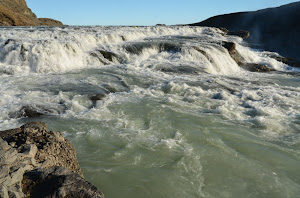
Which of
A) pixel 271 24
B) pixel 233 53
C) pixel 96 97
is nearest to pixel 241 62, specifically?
pixel 233 53

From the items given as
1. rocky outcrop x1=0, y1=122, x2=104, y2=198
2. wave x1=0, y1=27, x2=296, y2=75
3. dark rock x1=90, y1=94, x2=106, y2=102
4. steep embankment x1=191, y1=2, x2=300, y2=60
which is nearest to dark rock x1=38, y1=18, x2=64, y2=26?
steep embankment x1=191, y1=2, x2=300, y2=60

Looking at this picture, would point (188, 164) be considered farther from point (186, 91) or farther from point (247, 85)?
point (247, 85)

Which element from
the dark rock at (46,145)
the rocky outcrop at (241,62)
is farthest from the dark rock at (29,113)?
the rocky outcrop at (241,62)

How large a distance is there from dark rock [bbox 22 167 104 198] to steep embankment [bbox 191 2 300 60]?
24.6 meters

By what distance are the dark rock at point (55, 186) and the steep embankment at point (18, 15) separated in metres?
50.0

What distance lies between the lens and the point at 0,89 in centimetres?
799

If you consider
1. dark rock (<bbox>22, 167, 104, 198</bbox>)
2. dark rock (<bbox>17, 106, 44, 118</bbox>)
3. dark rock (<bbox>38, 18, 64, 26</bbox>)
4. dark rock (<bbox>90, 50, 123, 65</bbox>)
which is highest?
dark rock (<bbox>38, 18, 64, 26</bbox>)

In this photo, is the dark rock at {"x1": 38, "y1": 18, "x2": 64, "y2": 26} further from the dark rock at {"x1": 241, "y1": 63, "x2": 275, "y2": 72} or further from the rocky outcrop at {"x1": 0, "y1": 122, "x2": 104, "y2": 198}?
the rocky outcrop at {"x1": 0, "y1": 122, "x2": 104, "y2": 198}

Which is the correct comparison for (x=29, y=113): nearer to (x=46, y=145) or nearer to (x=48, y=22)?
(x=46, y=145)

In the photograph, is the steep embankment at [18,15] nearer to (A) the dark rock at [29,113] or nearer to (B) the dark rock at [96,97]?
(B) the dark rock at [96,97]

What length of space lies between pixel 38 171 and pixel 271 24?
42.7 meters

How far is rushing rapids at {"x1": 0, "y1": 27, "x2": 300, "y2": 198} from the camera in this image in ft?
12.7

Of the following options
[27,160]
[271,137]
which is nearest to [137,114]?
[271,137]

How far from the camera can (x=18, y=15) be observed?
53531mm
